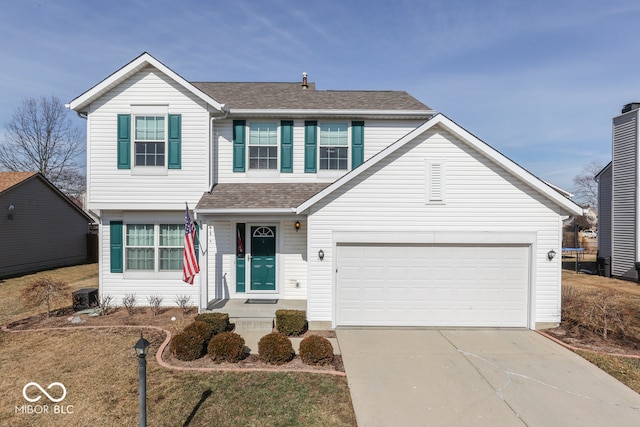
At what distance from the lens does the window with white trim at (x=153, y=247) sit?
34.7ft

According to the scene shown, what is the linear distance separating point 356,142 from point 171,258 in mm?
6868

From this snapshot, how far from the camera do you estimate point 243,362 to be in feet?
21.8

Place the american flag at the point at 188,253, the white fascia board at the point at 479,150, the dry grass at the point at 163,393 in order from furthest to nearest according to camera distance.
A: the american flag at the point at 188,253, the white fascia board at the point at 479,150, the dry grass at the point at 163,393

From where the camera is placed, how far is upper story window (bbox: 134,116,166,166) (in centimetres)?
1024

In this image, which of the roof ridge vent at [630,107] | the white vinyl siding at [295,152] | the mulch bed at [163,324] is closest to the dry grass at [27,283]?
the mulch bed at [163,324]

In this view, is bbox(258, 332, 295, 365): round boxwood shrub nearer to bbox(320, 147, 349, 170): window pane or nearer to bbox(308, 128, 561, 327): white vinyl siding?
bbox(308, 128, 561, 327): white vinyl siding

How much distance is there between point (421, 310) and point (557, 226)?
159 inches

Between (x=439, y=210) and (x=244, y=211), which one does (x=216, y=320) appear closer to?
(x=244, y=211)

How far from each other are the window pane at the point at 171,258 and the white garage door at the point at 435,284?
17.0 ft

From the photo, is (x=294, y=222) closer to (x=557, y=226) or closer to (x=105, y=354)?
(x=105, y=354)

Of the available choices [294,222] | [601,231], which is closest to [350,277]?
[294,222]

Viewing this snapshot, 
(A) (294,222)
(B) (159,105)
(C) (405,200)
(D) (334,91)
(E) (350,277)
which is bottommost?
(E) (350,277)

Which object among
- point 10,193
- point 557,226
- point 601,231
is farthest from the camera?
point 601,231

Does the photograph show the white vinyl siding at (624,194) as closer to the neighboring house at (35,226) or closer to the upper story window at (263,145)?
the upper story window at (263,145)
